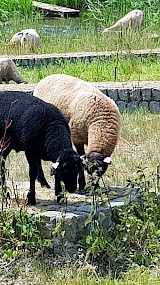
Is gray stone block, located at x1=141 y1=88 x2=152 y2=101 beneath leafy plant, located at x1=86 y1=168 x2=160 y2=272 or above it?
above

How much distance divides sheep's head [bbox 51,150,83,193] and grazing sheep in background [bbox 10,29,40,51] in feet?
37.5

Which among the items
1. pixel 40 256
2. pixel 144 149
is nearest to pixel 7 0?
pixel 144 149

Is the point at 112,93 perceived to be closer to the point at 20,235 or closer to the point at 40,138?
the point at 40,138

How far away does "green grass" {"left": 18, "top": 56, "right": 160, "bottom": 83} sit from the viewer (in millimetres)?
13875

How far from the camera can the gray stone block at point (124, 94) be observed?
12.2 meters

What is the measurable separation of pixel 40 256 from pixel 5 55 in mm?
11889

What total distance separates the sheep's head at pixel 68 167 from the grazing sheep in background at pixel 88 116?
1.27ft

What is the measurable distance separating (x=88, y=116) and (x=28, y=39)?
981 cm

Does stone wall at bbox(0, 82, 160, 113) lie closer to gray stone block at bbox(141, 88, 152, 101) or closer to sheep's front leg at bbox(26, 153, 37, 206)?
gray stone block at bbox(141, 88, 152, 101)

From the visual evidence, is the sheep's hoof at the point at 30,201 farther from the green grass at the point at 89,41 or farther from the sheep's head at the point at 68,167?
the green grass at the point at 89,41

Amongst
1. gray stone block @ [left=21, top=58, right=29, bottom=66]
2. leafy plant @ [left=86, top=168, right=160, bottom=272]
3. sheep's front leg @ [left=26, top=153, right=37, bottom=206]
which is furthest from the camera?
gray stone block @ [left=21, top=58, right=29, bottom=66]

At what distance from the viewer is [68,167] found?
6551mm

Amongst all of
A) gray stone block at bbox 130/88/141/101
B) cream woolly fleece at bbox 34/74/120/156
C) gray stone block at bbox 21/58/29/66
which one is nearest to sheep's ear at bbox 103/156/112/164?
cream woolly fleece at bbox 34/74/120/156

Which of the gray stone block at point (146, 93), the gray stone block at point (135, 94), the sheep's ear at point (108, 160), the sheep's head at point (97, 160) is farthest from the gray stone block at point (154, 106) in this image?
the sheep's ear at point (108, 160)
